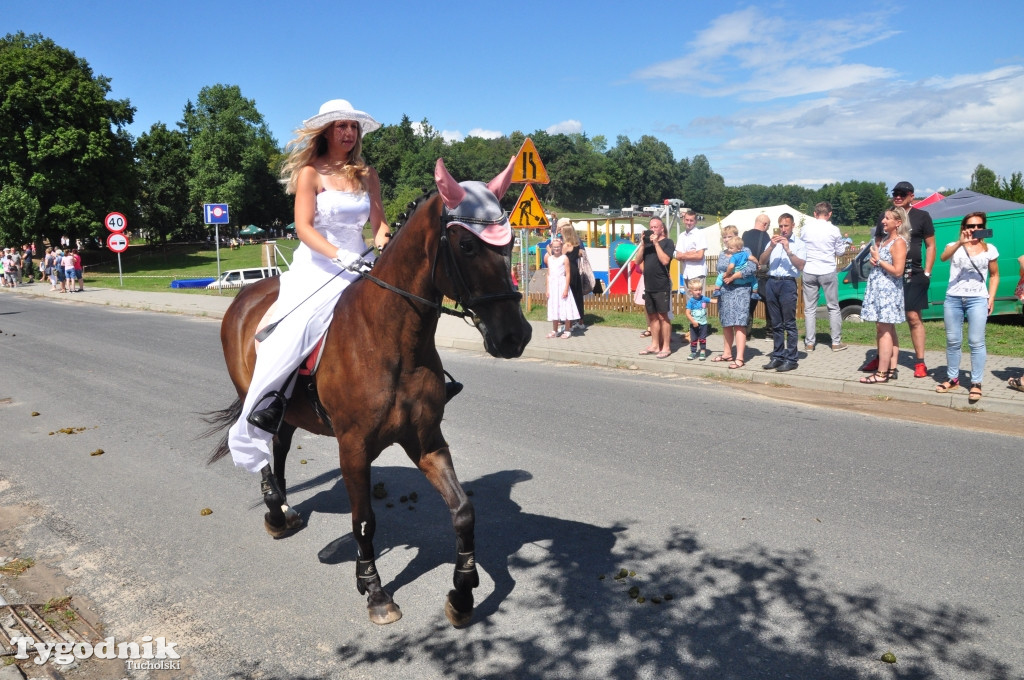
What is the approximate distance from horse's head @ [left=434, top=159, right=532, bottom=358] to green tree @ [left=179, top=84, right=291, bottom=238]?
75.4 meters

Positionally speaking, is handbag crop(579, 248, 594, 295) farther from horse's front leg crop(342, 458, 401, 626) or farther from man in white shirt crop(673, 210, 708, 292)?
horse's front leg crop(342, 458, 401, 626)

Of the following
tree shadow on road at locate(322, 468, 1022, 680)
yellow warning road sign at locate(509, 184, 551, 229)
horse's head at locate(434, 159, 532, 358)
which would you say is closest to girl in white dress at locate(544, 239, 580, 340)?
yellow warning road sign at locate(509, 184, 551, 229)

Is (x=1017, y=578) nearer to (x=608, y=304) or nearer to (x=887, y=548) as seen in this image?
(x=887, y=548)

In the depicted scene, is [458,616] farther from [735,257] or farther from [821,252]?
[821,252]

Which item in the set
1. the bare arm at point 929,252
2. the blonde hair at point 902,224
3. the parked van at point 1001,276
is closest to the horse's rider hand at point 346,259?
the blonde hair at point 902,224

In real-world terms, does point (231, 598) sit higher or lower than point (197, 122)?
lower

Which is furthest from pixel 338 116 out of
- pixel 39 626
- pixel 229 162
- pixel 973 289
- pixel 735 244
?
pixel 229 162

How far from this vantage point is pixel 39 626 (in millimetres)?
4102

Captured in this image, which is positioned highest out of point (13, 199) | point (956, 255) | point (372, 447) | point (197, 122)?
point (197, 122)

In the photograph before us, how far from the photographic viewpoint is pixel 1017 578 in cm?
436

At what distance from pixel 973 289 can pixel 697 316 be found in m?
4.03

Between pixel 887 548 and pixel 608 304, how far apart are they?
546 inches

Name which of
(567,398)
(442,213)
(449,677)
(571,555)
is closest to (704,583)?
(571,555)

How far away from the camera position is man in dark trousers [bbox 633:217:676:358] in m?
12.4
